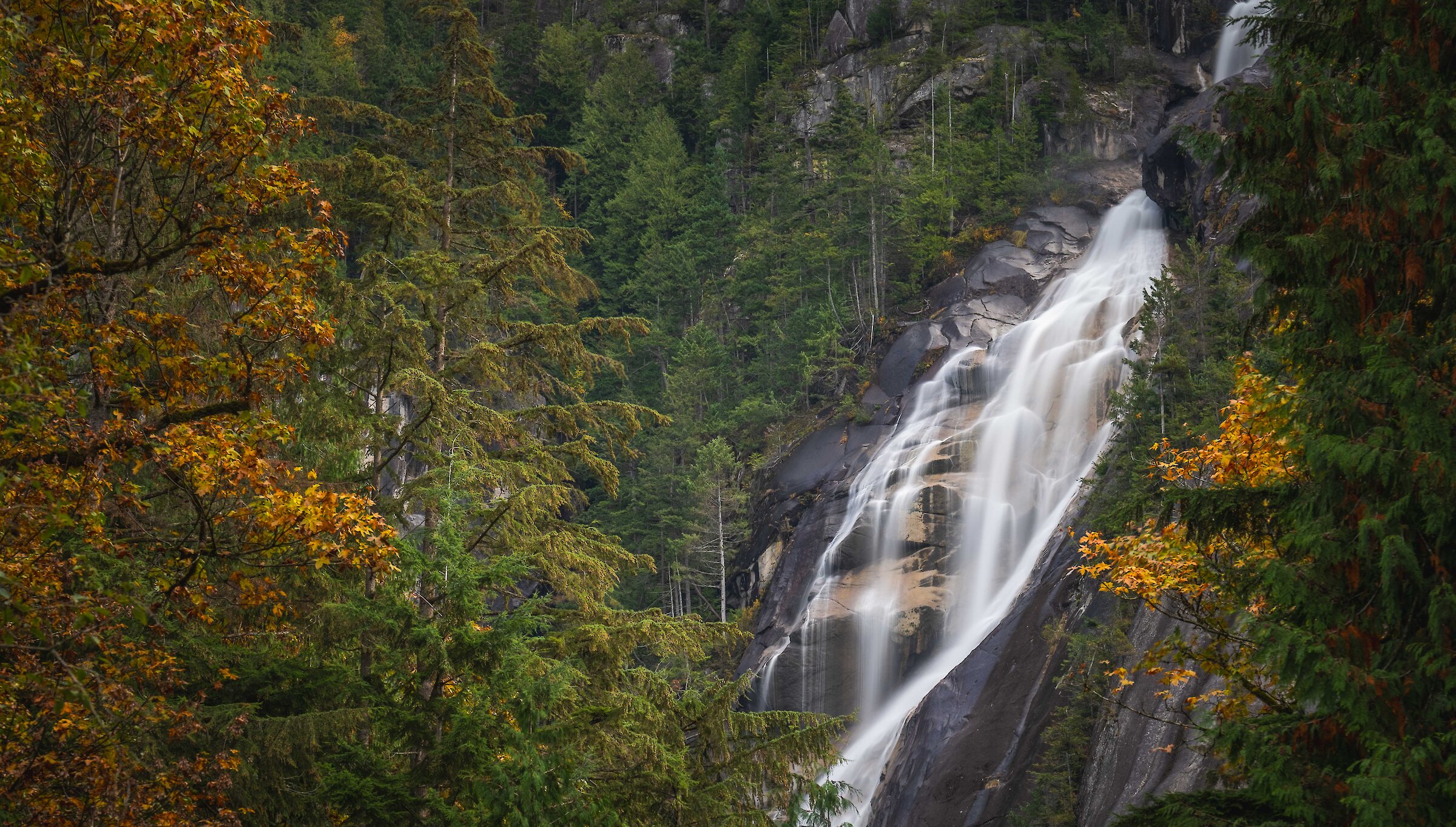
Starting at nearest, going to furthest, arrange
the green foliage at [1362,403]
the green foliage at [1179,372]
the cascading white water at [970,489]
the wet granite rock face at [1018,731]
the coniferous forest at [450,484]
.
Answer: the coniferous forest at [450,484] < the green foliage at [1362,403] < the wet granite rock face at [1018,731] < the green foliage at [1179,372] < the cascading white water at [970,489]

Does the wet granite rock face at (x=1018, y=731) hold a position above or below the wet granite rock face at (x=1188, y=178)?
below

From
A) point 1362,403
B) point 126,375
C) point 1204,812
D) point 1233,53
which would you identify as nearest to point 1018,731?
point 1204,812

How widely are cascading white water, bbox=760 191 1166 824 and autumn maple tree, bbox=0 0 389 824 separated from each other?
19938 mm

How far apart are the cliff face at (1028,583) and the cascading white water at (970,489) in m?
0.44

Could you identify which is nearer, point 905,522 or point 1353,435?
point 1353,435

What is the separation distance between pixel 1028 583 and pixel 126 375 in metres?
24.1

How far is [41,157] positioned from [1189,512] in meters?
7.33

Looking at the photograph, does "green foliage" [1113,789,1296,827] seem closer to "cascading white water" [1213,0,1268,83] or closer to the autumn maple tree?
the autumn maple tree

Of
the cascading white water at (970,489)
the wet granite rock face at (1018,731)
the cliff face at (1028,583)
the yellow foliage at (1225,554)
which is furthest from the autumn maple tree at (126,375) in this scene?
the cascading white water at (970,489)

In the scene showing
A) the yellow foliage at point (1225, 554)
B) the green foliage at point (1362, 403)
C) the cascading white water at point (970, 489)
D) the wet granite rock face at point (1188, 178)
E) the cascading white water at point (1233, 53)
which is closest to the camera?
the green foliage at point (1362, 403)

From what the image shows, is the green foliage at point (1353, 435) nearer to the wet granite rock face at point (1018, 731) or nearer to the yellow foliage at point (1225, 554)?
the yellow foliage at point (1225, 554)

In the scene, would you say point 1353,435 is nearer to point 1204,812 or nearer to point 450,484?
point 1204,812

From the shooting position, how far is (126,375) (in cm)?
586

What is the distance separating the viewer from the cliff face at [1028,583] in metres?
15.6
